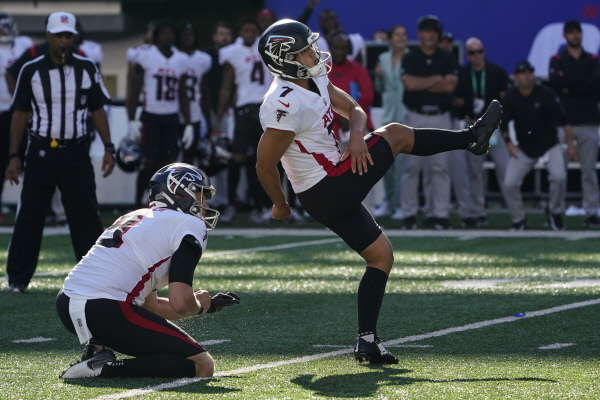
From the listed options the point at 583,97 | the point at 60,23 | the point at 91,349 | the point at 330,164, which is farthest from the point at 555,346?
the point at 583,97

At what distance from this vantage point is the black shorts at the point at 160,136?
12.7 meters

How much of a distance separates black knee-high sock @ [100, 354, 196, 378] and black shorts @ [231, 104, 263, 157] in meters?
8.19

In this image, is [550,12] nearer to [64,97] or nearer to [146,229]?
[64,97]

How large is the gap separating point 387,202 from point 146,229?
9.97 m

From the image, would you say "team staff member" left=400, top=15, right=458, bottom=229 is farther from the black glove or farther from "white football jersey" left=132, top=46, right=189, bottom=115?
the black glove

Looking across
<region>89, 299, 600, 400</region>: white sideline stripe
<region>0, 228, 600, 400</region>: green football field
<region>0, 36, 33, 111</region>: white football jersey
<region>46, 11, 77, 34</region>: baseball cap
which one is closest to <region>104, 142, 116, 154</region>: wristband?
<region>46, 11, 77, 34</region>: baseball cap

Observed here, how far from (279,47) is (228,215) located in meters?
8.53

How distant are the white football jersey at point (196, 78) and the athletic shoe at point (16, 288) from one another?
544 centimetres

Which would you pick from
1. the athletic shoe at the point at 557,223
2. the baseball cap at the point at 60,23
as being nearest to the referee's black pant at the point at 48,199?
the baseball cap at the point at 60,23

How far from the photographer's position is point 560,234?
1197 cm

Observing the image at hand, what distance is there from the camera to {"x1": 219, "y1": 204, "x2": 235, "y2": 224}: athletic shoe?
1382 centimetres

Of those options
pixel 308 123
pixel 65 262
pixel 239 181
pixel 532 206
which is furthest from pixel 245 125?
pixel 308 123

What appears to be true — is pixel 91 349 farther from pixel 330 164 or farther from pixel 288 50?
pixel 288 50

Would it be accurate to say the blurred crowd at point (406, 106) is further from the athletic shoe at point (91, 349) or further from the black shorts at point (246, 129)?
the athletic shoe at point (91, 349)
